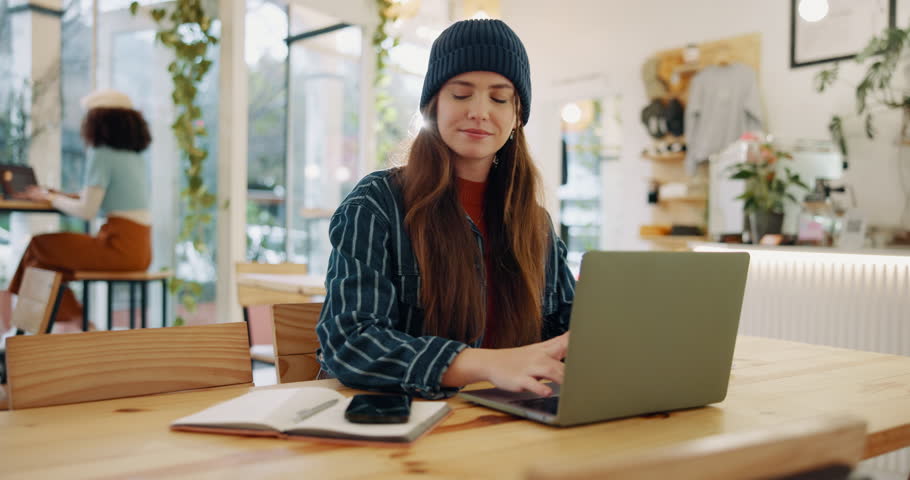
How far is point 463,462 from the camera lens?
0.74 m

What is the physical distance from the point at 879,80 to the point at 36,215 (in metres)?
4.83

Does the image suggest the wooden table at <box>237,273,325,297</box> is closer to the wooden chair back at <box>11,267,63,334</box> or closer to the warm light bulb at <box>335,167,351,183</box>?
the wooden chair back at <box>11,267,63,334</box>

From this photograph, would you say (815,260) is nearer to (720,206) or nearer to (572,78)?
(720,206)

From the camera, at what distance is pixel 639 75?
551 cm

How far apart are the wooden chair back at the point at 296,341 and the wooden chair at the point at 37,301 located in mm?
967

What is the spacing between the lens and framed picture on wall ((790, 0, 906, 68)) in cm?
421

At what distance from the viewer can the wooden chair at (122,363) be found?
3.30 ft

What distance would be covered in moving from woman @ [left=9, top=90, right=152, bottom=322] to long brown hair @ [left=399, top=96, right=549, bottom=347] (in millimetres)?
2745

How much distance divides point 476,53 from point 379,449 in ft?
2.83

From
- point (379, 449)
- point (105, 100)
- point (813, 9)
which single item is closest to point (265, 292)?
point (105, 100)

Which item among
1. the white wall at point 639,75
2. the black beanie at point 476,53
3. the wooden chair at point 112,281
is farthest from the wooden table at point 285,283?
the white wall at point 639,75

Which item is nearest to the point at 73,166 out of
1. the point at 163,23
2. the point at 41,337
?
the point at 163,23

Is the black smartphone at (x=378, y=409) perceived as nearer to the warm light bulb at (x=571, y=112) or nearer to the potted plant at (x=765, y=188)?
the potted plant at (x=765, y=188)

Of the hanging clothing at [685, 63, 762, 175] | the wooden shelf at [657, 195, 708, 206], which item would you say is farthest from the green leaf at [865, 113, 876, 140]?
the wooden shelf at [657, 195, 708, 206]
